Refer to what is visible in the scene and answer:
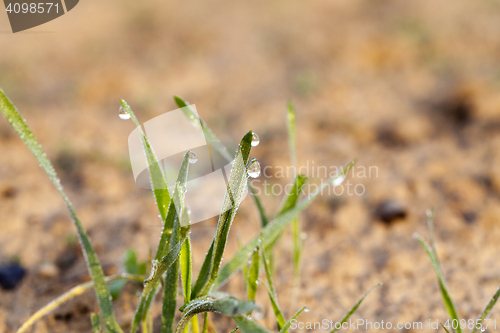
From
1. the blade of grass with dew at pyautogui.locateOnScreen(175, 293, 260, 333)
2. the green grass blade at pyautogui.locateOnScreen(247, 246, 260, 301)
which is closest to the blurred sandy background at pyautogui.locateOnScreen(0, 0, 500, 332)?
the green grass blade at pyautogui.locateOnScreen(247, 246, 260, 301)

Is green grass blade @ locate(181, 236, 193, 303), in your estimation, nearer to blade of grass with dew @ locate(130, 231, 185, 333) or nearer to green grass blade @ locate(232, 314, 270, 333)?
blade of grass with dew @ locate(130, 231, 185, 333)

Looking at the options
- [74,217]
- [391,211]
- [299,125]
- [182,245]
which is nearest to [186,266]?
[182,245]

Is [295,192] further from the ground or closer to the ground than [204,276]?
further from the ground

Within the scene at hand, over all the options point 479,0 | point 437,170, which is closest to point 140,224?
point 437,170

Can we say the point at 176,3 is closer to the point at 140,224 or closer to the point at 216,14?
the point at 216,14

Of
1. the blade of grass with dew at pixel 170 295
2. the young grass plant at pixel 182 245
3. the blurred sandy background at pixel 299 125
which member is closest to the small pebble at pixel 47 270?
the blurred sandy background at pixel 299 125

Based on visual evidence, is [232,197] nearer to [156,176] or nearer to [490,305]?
[156,176]

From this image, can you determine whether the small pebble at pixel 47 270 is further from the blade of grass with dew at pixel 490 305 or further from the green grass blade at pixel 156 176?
the blade of grass with dew at pixel 490 305
